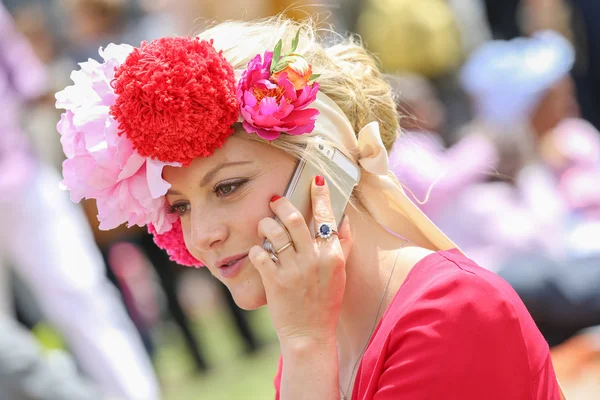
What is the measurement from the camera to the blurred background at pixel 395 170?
4.68 m

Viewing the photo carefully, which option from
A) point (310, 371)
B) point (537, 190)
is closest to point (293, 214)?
point (310, 371)

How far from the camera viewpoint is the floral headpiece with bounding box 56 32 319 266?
2352 mm

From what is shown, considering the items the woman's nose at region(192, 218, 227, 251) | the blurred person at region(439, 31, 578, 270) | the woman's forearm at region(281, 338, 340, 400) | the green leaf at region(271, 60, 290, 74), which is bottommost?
the blurred person at region(439, 31, 578, 270)

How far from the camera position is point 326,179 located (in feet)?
8.11

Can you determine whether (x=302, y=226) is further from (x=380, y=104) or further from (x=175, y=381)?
(x=175, y=381)

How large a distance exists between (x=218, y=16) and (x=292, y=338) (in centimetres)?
528

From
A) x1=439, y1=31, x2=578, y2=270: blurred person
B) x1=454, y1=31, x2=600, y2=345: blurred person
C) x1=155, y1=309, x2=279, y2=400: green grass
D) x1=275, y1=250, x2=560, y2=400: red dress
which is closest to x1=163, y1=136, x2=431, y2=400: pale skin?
x1=275, y1=250, x2=560, y2=400: red dress

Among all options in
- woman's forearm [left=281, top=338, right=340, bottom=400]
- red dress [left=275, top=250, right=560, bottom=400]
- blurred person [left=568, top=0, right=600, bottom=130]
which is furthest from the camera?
blurred person [left=568, top=0, right=600, bottom=130]

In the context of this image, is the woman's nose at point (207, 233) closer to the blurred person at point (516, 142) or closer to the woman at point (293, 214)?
the woman at point (293, 214)

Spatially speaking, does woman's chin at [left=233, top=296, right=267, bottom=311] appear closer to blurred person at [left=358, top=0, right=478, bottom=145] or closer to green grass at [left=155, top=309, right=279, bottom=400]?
green grass at [left=155, top=309, right=279, bottom=400]

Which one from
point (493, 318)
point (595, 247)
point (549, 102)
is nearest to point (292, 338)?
point (493, 318)

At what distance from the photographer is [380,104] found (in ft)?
9.07

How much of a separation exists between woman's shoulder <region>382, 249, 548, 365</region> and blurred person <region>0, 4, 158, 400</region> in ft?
10.4

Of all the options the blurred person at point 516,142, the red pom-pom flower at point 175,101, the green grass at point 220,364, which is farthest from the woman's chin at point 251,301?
the green grass at point 220,364
